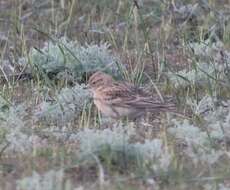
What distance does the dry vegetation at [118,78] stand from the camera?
6457 millimetres

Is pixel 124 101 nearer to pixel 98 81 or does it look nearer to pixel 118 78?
pixel 98 81

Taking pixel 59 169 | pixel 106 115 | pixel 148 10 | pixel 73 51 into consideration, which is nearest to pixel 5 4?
pixel 148 10

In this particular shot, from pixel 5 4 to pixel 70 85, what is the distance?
3.41 m

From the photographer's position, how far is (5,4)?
41.8 feet

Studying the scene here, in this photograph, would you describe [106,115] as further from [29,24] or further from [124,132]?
[29,24]

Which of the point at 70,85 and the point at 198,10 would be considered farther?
the point at 198,10

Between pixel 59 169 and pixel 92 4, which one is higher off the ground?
pixel 59 169

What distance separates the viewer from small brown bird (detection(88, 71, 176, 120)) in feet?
26.5

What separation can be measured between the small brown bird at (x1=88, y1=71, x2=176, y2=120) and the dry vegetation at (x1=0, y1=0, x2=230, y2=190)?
0.11 metres

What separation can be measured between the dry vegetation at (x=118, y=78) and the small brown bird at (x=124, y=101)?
0.11 meters

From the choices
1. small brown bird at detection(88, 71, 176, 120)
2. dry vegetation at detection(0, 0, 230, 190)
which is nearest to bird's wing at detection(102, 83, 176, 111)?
small brown bird at detection(88, 71, 176, 120)

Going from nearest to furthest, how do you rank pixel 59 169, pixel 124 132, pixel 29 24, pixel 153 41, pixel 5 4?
pixel 59 169 → pixel 124 132 → pixel 153 41 → pixel 29 24 → pixel 5 4

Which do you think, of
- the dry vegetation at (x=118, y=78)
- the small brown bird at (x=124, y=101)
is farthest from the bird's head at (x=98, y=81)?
the dry vegetation at (x=118, y=78)

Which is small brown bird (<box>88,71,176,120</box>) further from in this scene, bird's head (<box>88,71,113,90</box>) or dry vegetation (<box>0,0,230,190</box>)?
dry vegetation (<box>0,0,230,190</box>)
